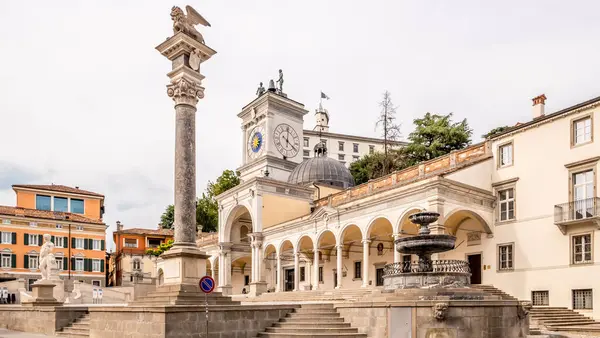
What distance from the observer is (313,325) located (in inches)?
631

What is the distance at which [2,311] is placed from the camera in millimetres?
24359

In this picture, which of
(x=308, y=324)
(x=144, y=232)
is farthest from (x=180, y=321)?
(x=144, y=232)

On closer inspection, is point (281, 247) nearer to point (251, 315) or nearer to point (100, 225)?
point (251, 315)

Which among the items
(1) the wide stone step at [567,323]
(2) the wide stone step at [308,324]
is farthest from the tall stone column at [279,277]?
(2) the wide stone step at [308,324]

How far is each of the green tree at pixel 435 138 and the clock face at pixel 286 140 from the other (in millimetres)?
10254

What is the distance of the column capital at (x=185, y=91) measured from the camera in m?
16.3

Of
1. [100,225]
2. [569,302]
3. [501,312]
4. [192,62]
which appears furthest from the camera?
[100,225]

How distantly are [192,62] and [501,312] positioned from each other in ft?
37.6

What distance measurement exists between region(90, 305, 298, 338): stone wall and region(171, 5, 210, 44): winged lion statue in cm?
826

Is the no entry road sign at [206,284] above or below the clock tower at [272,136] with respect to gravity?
below

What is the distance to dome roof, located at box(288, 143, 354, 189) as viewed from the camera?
45156 millimetres

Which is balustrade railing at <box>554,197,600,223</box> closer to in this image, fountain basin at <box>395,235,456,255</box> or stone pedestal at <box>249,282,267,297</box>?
fountain basin at <box>395,235,456,255</box>

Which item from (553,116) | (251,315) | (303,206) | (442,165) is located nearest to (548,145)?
(553,116)

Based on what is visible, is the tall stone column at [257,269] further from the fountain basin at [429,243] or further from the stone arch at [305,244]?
the fountain basin at [429,243]
